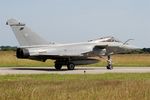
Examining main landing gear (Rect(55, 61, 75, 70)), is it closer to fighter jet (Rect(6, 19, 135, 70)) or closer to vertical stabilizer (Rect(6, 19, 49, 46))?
fighter jet (Rect(6, 19, 135, 70))

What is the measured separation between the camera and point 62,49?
34.2 metres

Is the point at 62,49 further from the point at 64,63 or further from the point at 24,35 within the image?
the point at 24,35

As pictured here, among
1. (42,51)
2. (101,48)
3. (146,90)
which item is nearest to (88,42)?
(101,48)

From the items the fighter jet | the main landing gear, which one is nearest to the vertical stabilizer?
the fighter jet

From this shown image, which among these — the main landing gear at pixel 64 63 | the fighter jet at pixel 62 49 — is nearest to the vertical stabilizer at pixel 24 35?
the fighter jet at pixel 62 49

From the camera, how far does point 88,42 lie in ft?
117

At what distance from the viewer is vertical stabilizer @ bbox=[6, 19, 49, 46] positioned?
3347cm

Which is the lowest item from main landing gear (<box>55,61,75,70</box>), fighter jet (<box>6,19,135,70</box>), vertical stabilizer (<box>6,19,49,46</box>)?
main landing gear (<box>55,61,75,70</box>)

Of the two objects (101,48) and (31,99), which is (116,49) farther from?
(31,99)

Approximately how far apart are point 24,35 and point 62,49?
3196 millimetres

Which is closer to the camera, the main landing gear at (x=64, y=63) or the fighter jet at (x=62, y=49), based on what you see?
the fighter jet at (x=62, y=49)

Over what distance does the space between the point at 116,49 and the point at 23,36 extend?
26.7 feet

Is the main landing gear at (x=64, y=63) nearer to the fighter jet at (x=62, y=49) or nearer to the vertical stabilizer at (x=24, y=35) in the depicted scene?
the fighter jet at (x=62, y=49)

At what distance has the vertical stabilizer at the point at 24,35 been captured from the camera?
3347cm
